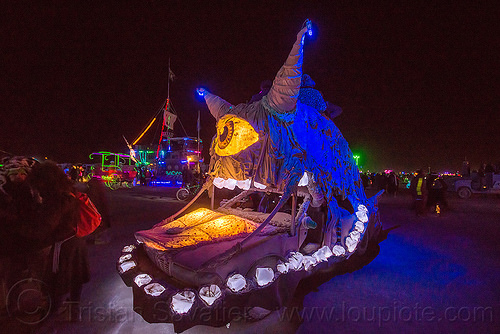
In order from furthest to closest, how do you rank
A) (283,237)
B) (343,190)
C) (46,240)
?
(343,190) < (283,237) < (46,240)

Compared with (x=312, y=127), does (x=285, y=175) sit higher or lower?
lower

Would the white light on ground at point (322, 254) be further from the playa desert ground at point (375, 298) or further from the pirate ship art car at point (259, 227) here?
the playa desert ground at point (375, 298)

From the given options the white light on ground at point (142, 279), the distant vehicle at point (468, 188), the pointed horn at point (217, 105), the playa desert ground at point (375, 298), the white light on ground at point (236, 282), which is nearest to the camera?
the white light on ground at point (236, 282)

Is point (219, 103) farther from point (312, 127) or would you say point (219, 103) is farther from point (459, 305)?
point (459, 305)

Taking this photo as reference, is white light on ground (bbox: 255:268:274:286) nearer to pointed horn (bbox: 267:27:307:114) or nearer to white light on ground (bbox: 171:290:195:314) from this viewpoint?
white light on ground (bbox: 171:290:195:314)

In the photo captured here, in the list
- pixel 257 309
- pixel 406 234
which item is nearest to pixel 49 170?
pixel 257 309

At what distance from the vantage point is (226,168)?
154 inches

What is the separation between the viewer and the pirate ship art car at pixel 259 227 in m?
2.56

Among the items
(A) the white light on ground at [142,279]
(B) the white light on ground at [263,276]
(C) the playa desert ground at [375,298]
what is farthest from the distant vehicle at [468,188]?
(A) the white light on ground at [142,279]

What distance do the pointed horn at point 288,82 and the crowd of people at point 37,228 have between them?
2.58 meters

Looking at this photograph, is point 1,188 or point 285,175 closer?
point 1,188

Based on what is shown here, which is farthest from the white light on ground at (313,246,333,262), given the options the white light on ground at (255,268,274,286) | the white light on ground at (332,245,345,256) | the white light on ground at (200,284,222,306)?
the white light on ground at (200,284,222,306)

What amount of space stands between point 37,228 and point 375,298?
13.1 ft

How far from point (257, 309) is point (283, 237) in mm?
879
